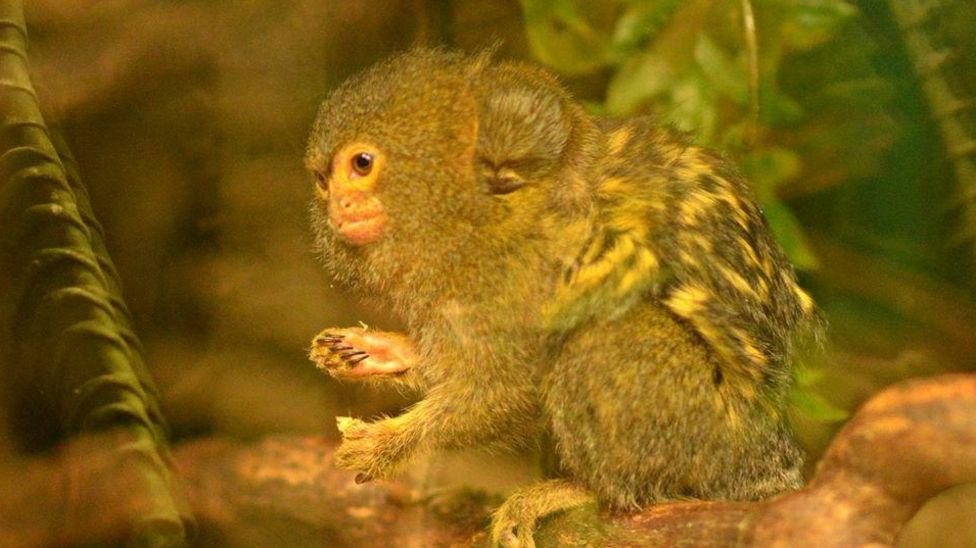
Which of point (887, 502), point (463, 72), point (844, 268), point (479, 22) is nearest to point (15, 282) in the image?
point (463, 72)

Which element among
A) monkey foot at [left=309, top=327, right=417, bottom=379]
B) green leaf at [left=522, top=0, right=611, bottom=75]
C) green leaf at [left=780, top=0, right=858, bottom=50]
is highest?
green leaf at [left=780, top=0, right=858, bottom=50]

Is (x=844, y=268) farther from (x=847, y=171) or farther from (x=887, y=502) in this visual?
(x=887, y=502)

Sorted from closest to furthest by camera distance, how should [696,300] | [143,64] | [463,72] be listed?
[696,300]
[463,72]
[143,64]

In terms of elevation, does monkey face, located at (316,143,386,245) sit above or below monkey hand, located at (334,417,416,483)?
above

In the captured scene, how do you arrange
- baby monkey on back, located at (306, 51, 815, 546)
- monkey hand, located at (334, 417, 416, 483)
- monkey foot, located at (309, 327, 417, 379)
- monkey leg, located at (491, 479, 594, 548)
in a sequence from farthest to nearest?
monkey foot, located at (309, 327, 417, 379) → monkey hand, located at (334, 417, 416, 483) → monkey leg, located at (491, 479, 594, 548) → baby monkey on back, located at (306, 51, 815, 546)

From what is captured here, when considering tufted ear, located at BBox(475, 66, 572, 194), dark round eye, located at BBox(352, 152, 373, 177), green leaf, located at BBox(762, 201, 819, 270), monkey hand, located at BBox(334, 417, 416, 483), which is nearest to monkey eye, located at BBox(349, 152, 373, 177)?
dark round eye, located at BBox(352, 152, 373, 177)

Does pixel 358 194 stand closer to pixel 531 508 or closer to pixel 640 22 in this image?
pixel 531 508

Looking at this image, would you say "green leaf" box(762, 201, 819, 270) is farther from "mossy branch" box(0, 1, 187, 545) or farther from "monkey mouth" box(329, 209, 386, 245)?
"mossy branch" box(0, 1, 187, 545)

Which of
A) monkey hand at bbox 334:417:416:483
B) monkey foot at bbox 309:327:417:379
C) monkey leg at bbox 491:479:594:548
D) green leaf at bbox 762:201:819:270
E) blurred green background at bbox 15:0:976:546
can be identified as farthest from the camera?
green leaf at bbox 762:201:819:270
